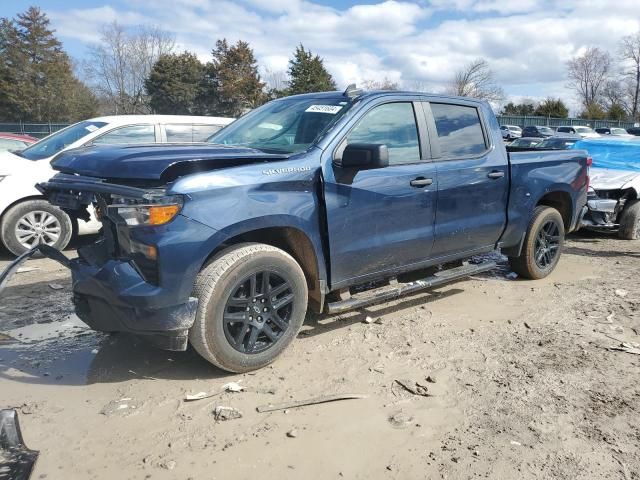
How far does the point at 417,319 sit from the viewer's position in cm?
476

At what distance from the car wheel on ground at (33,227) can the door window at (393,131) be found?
4302 mm

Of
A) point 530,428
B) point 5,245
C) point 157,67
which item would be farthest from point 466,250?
point 157,67

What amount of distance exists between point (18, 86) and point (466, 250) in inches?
1741

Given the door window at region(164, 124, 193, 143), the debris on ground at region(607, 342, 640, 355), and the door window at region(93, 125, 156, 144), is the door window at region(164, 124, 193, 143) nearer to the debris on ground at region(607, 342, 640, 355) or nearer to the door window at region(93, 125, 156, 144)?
the door window at region(93, 125, 156, 144)

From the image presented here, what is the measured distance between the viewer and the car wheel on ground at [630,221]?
8.27 meters

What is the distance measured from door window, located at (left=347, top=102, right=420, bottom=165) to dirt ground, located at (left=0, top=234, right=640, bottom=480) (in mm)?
1486

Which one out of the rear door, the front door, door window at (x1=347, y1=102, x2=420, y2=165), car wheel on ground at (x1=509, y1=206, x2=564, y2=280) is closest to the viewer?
the front door

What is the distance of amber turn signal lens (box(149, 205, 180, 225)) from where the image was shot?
10.0ft

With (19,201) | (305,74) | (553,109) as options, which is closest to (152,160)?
(19,201)

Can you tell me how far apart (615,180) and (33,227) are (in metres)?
8.42

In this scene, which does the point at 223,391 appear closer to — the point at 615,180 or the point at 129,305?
the point at 129,305

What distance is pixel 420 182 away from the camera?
428 cm

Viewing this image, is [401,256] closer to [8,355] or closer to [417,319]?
[417,319]

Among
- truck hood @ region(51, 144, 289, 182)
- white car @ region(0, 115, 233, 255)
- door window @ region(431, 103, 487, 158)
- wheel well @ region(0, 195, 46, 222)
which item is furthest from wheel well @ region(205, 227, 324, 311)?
wheel well @ region(0, 195, 46, 222)
